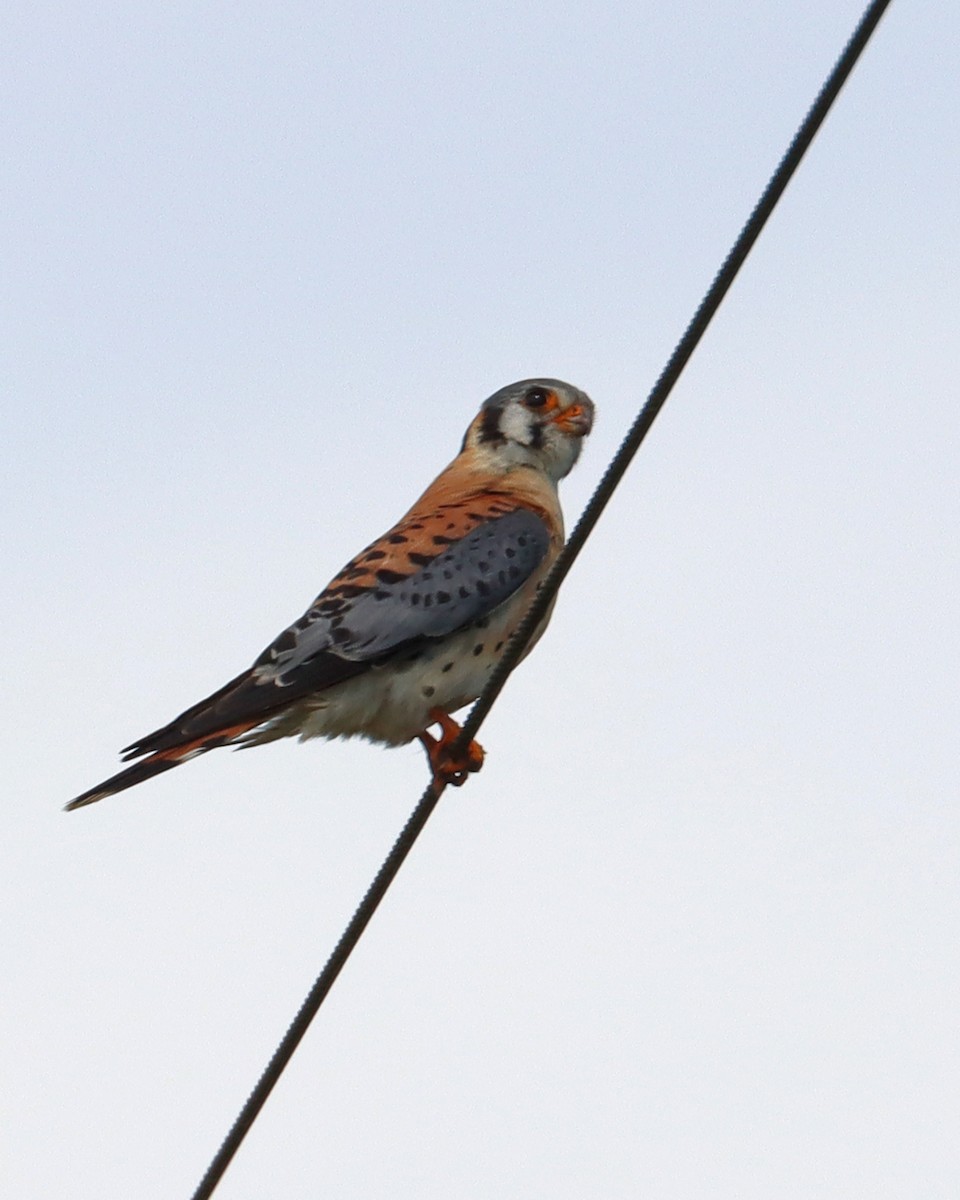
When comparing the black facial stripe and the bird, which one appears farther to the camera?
the black facial stripe

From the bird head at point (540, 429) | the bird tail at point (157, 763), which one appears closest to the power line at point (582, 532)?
the bird tail at point (157, 763)

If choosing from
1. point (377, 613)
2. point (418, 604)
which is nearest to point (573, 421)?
point (418, 604)

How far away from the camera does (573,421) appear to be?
758 centimetres

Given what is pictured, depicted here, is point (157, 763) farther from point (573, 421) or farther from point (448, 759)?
point (573, 421)

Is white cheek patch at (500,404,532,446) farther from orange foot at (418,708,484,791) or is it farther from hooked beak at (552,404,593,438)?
orange foot at (418,708,484,791)

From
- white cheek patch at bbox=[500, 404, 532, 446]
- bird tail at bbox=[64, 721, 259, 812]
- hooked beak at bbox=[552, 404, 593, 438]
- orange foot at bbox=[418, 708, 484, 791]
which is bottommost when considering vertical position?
bird tail at bbox=[64, 721, 259, 812]

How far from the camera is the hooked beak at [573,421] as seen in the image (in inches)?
299

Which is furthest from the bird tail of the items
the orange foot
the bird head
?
the bird head

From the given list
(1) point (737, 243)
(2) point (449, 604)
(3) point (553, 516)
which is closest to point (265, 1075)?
(1) point (737, 243)

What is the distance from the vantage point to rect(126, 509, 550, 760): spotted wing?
6.02 metres

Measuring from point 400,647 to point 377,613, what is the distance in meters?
0.15

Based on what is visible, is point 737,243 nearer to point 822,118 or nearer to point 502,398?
point 822,118

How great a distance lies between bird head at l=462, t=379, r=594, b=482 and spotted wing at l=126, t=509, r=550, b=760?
1.88 feet

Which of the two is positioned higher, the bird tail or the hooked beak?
the hooked beak
